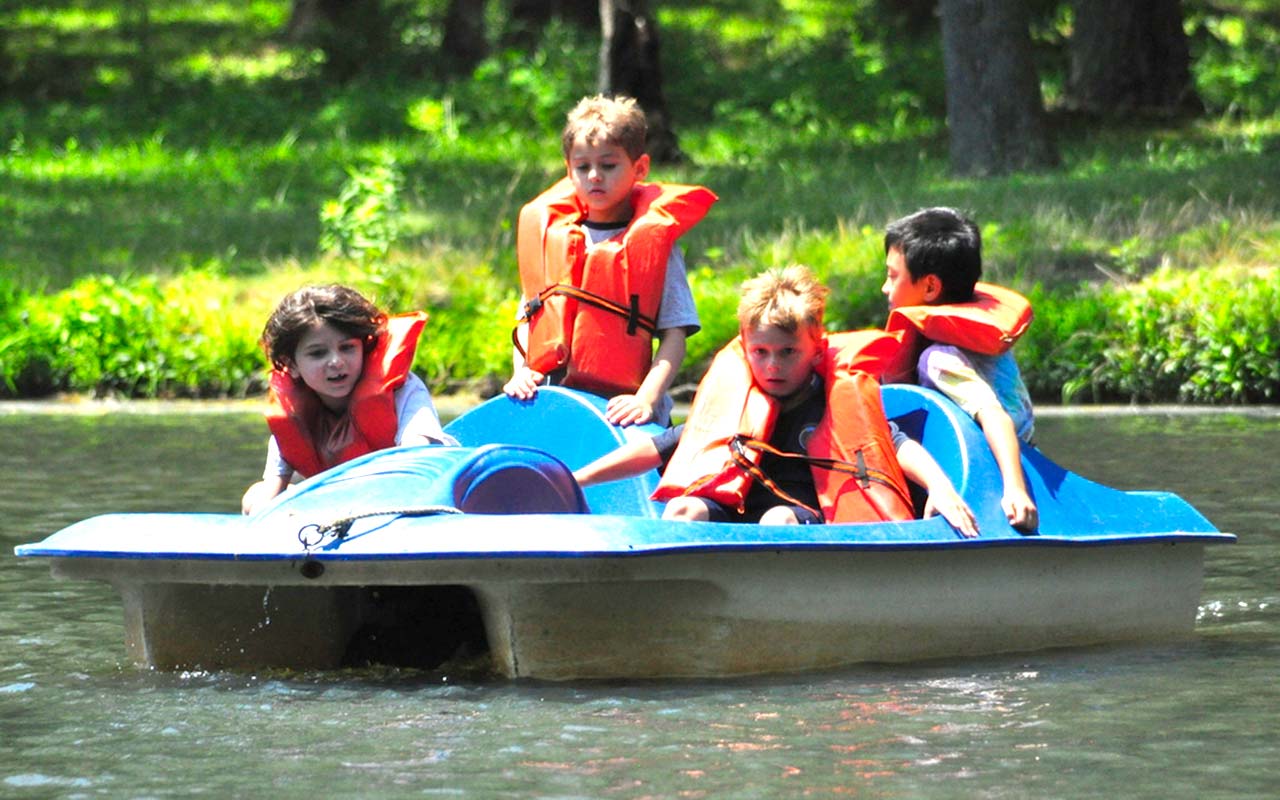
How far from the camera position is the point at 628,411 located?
6254 millimetres

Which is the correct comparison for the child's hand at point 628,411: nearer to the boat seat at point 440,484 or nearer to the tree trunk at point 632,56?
the boat seat at point 440,484

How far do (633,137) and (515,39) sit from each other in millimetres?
14875

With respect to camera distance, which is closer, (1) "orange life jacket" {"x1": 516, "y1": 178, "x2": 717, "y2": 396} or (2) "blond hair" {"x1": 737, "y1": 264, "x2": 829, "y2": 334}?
(2) "blond hair" {"x1": 737, "y1": 264, "x2": 829, "y2": 334}

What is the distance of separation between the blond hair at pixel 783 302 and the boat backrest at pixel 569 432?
2.38 feet

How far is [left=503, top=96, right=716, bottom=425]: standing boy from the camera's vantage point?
21.1 ft

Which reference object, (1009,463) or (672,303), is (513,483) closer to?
(1009,463)

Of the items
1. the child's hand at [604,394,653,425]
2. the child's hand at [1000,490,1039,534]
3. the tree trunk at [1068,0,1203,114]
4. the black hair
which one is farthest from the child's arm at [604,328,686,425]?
the tree trunk at [1068,0,1203,114]

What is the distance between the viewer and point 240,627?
537cm

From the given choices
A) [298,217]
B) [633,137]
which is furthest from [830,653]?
[298,217]

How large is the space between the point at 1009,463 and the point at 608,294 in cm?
146

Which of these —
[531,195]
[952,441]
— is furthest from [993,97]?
[952,441]

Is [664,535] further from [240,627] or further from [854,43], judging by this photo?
[854,43]

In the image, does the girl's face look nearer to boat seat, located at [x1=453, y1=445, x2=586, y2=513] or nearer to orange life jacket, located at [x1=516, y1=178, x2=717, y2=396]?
boat seat, located at [x1=453, y1=445, x2=586, y2=513]

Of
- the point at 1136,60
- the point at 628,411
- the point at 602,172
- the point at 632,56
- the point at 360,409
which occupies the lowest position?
the point at 628,411
